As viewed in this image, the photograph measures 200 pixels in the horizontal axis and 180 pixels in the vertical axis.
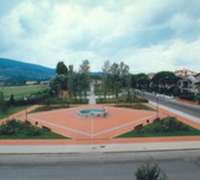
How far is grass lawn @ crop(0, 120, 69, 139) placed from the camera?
866 inches

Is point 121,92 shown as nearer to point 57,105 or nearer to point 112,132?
point 57,105

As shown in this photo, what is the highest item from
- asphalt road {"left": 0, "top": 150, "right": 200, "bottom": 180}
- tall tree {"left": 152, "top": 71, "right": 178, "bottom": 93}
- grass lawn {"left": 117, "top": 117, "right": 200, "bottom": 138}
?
tall tree {"left": 152, "top": 71, "right": 178, "bottom": 93}

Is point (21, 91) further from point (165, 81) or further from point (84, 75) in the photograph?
point (165, 81)

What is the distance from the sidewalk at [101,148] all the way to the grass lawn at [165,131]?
2.93 metres

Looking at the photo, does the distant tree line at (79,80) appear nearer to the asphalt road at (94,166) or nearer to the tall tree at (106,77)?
the tall tree at (106,77)

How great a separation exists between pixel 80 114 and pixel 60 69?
45.3 metres

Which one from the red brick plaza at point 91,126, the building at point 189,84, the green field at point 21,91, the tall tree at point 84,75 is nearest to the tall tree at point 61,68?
the green field at point 21,91

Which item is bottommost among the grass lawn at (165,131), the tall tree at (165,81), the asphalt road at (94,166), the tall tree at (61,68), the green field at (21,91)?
the asphalt road at (94,166)

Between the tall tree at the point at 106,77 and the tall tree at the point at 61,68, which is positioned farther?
the tall tree at the point at 61,68

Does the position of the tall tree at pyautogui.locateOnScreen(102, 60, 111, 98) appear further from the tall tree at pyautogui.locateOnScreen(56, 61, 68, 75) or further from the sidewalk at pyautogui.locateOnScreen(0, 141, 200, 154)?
the sidewalk at pyautogui.locateOnScreen(0, 141, 200, 154)

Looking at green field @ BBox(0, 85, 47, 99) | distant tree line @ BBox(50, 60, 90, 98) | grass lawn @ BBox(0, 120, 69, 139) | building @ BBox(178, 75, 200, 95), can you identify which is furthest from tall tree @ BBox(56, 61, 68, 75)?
grass lawn @ BBox(0, 120, 69, 139)

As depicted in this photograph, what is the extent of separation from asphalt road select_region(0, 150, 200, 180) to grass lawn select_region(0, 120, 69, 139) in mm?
5109

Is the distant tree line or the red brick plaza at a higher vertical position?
the distant tree line

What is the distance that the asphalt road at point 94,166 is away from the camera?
13.2 meters
